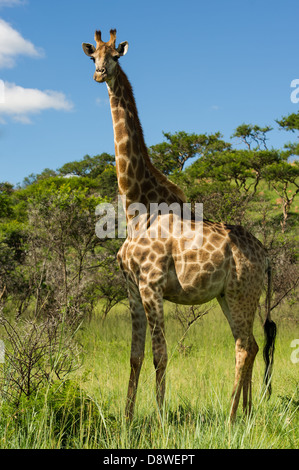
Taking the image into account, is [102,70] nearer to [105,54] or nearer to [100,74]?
[100,74]

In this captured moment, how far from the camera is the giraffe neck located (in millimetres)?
4664

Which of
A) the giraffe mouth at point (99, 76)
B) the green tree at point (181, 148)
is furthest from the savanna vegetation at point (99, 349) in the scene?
the green tree at point (181, 148)

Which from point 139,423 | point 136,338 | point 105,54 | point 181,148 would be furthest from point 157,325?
point 181,148

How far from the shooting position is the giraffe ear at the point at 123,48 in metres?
4.58

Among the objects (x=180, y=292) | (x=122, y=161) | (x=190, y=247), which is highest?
(x=122, y=161)

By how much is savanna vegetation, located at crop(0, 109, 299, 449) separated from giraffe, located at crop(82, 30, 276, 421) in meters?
0.35

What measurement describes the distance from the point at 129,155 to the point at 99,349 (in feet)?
16.1

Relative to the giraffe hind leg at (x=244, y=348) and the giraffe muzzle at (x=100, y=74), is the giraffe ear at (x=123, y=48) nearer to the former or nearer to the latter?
the giraffe muzzle at (x=100, y=74)

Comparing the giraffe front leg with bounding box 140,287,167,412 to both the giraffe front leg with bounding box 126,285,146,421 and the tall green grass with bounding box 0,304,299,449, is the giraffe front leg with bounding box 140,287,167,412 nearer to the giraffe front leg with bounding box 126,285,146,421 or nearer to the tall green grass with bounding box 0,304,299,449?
the tall green grass with bounding box 0,304,299,449

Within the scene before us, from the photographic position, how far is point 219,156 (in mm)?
30828

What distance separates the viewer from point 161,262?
4.29 metres
